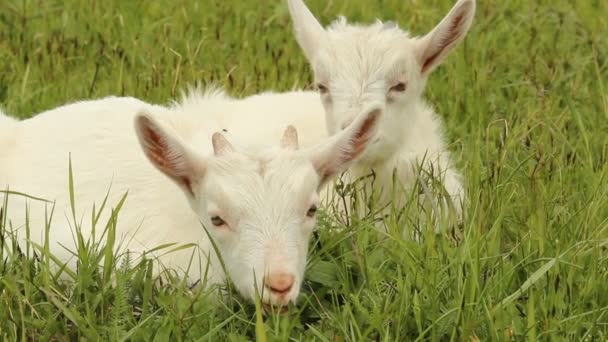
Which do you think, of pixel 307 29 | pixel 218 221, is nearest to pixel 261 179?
pixel 218 221

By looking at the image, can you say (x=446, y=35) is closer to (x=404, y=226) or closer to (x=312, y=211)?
(x=404, y=226)

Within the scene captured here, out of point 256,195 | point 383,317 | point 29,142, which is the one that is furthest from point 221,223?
point 29,142

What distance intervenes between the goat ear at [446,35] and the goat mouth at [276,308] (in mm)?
2243

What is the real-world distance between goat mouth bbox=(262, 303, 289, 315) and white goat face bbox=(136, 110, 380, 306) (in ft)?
0.07

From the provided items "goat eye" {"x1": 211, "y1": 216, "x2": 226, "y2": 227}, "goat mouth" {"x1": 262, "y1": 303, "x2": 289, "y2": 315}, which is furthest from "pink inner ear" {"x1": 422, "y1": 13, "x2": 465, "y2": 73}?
"goat mouth" {"x1": 262, "y1": 303, "x2": 289, "y2": 315}

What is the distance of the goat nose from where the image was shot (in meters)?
4.80

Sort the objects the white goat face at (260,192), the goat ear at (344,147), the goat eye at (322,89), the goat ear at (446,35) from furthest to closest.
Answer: the goat ear at (446,35)
the goat eye at (322,89)
the goat ear at (344,147)
the white goat face at (260,192)

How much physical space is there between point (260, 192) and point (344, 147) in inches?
19.1

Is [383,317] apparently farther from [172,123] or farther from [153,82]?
[153,82]

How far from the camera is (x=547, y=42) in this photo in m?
9.45

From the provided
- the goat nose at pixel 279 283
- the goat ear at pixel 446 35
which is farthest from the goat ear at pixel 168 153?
the goat ear at pixel 446 35

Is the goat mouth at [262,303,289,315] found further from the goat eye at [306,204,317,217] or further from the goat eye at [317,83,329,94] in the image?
the goat eye at [317,83,329,94]

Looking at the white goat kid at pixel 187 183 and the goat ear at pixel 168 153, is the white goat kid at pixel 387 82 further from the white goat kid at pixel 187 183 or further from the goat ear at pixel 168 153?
the goat ear at pixel 168 153

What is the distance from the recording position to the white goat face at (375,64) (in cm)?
639
